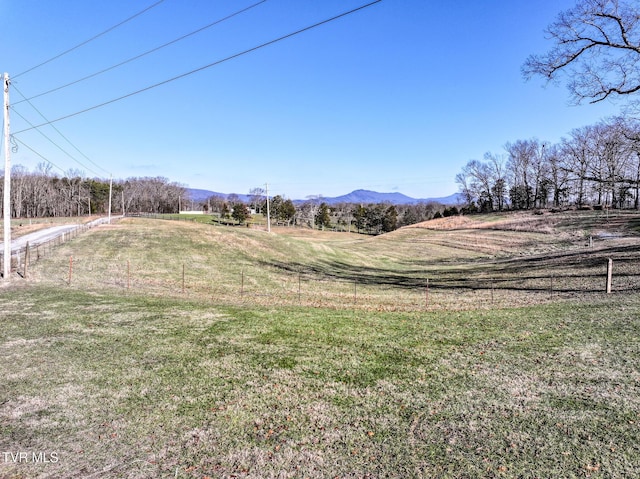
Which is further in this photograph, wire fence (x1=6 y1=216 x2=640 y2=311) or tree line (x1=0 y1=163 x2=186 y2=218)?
tree line (x1=0 y1=163 x2=186 y2=218)

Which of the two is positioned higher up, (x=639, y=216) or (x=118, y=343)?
(x=639, y=216)

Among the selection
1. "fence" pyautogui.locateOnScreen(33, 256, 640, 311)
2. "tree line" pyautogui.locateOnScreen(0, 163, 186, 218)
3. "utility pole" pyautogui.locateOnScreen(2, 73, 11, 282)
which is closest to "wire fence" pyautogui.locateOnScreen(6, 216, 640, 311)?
"fence" pyautogui.locateOnScreen(33, 256, 640, 311)

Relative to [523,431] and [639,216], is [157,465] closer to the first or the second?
[523,431]

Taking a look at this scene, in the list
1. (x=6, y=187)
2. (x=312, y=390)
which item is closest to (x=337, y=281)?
(x=6, y=187)

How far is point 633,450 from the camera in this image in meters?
4.58

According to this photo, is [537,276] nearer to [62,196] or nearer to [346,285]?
[346,285]

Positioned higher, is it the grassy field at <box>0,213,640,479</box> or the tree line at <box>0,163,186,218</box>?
the tree line at <box>0,163,186,218</box>

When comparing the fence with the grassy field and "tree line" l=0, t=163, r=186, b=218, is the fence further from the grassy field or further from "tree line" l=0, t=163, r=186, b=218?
"tree line" l=0, t=163, r=186, b=218

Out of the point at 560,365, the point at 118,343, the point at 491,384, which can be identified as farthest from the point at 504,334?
the point at 118,343

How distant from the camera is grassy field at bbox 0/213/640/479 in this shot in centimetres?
454

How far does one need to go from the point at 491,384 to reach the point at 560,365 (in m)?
1.84

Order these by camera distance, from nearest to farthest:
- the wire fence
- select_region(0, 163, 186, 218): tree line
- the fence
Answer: the fence → the wire fence → select_region(0, 163, 186, 218): tree line

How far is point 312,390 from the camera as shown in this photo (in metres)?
6.47

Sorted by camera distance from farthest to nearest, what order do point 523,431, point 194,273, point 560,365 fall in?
point 194,273, point 560,365, point 523,431
